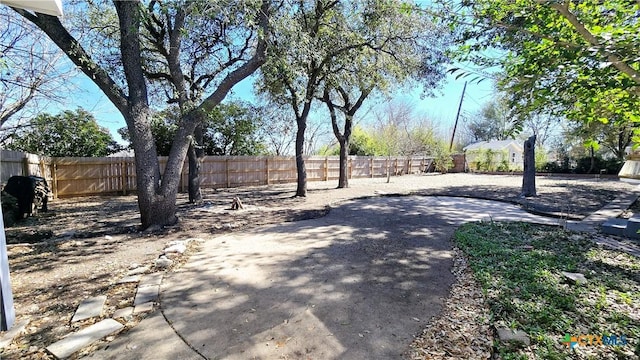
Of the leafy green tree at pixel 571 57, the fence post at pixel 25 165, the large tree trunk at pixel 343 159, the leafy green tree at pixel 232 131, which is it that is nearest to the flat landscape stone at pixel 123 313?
the leafy green tree at pixel 571 57

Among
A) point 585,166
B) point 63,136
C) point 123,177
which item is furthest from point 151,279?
point 585,166

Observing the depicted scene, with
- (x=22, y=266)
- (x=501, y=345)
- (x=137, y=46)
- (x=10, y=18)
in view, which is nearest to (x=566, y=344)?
(x=501, y=345)

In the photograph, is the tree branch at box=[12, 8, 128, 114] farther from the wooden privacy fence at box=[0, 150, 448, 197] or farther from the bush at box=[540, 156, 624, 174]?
the bush at box=[540, 156, 624, 174]

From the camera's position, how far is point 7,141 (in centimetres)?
948

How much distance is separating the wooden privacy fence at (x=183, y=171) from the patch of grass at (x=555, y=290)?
921cm

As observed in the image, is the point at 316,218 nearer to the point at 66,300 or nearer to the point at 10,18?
the point at 66,300

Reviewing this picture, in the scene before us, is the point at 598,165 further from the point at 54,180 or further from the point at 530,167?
the point at 54,180

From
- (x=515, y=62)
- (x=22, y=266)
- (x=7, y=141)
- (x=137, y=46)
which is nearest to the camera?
(x=515, y=62)

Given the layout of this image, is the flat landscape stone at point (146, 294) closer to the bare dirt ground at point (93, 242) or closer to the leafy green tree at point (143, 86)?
the bare dirt ground at point (93, 242)

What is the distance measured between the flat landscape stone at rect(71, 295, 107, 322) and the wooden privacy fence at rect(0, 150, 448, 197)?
19.8 feet

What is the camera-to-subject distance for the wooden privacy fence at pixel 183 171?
827 centimetres

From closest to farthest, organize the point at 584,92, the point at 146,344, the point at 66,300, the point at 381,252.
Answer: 1. the point at 584,92
2. the point at 146,344
3. the point at 66,300
4. the point at 381,252

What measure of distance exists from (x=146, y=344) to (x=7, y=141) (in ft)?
39.1

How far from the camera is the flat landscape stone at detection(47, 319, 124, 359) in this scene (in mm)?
1926
